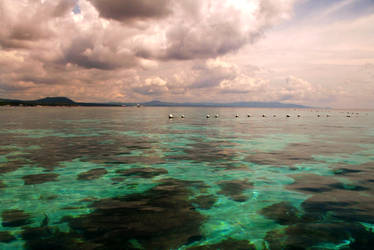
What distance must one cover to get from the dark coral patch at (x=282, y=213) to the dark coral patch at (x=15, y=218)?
966 centimetres

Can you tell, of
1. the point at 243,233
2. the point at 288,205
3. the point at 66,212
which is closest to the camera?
the point at 243,233

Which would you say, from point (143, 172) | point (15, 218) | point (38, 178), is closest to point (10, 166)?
point (38, 178)

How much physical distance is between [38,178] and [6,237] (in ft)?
24.1

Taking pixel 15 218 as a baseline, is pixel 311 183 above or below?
above

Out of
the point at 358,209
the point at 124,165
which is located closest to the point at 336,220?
the point at 358,209

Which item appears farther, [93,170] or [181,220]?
[93,170]

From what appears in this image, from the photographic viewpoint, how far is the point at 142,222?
9.47 m

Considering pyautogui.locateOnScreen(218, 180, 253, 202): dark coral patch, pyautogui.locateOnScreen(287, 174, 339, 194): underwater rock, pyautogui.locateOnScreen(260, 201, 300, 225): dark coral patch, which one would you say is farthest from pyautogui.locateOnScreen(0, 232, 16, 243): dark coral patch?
pyautogui.locateOnScreen(287, 174, 339, 194): underwater rock

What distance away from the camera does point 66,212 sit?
10.4 m

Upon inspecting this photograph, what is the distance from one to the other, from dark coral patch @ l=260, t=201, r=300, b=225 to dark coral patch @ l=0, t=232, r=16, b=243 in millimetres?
9485

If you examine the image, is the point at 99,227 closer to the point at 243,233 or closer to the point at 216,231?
the point at 216,231

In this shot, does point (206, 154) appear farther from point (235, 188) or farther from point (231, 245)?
point (231, 245)

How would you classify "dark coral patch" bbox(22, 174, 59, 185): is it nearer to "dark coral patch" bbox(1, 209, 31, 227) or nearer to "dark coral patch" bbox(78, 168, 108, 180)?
"dark coral patch" bbox(78, 168, 108, 180)

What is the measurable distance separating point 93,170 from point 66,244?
9.73 metres
